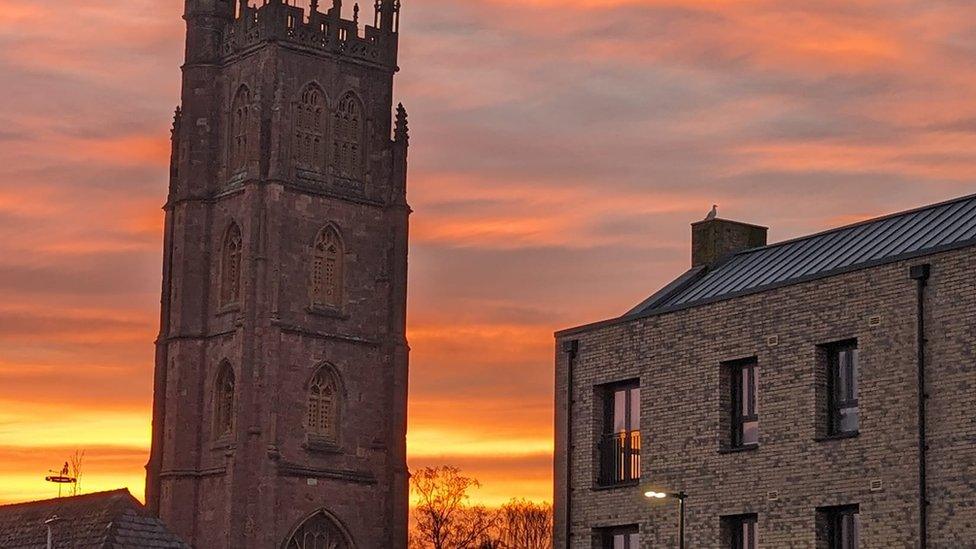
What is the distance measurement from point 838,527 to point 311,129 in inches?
2145

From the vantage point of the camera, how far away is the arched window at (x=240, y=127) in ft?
319

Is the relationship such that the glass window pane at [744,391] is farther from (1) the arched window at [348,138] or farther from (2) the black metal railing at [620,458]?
(1) the arched window at [348,138]

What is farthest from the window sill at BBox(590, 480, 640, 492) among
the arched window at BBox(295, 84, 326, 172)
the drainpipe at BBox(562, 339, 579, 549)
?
the arched window at BBox(295, 84, 326, 172)

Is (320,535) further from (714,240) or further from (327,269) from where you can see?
(714,240)

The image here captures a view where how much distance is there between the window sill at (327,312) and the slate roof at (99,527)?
3306cm

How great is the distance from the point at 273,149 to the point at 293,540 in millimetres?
17512

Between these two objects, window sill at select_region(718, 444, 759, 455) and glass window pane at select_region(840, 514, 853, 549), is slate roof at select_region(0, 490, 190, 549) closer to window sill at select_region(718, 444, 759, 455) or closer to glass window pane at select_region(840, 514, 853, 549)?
window sill at select_region(718, 444, 759, 455)

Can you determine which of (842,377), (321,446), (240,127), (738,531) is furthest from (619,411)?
(240,127)

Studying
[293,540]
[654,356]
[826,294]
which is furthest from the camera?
[293,540]

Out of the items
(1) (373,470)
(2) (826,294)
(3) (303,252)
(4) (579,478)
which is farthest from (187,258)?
(2) (826,294)

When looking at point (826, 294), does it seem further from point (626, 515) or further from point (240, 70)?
point (240, 70)

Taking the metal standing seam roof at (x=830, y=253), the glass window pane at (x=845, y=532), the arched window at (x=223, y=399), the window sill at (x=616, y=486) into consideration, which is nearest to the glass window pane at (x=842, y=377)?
the metal standing seam roof at (x=830, y=253)

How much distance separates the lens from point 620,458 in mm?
53594

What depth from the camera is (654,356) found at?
52.4 m
